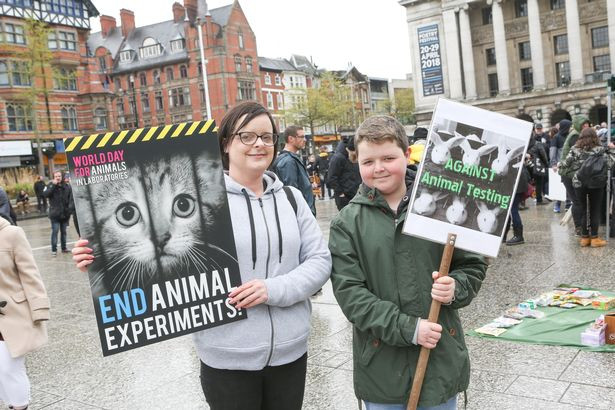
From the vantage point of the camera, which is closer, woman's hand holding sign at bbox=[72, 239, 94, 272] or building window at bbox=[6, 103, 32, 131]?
woman's hand holding sign at bbox=[72, 239, 94, 272]

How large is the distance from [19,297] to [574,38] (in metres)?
61.0

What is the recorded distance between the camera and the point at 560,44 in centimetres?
6069

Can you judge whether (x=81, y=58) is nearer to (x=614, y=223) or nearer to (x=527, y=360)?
(x=614, y=223)

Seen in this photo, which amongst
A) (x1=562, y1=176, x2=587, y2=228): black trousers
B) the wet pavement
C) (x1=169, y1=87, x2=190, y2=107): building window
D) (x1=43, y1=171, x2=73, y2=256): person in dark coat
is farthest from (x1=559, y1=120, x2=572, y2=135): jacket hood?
(x1=169, y1=87, x2=190, y2=107): building window

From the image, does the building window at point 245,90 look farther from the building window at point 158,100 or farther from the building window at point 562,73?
the building window at point 562,73

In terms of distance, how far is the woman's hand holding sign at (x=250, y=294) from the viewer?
2.49m

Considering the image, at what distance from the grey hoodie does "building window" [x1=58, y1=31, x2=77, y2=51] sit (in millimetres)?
55945

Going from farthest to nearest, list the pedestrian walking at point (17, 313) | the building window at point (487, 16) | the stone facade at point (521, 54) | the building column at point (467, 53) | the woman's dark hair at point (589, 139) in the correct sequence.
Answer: the building window at point (487, 16), the building column at point (467, 53), the stone facade at point (521, 54), the woman's dark hair at point (589, 139), the pedestrian walking at point (17, 313)

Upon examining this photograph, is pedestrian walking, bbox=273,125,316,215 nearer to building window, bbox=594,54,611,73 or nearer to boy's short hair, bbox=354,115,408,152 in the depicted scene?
boy's short hair, bbox=354,115,408,152

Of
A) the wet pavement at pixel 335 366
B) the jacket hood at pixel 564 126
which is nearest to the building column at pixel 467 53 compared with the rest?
the jacket hood at pixel 564 126

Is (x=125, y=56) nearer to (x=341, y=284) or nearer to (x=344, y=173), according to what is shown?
(x=344, y=173)

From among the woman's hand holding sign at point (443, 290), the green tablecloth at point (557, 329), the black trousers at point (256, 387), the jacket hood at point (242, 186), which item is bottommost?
the green tablecloth at point (557, 329)

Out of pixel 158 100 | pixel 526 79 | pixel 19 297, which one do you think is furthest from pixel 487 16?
pixel 19 297

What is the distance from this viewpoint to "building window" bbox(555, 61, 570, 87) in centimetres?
5988
